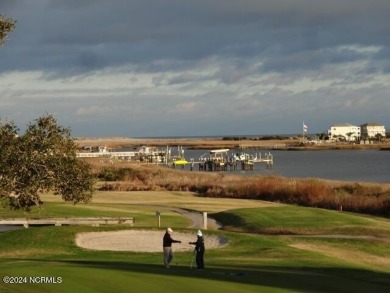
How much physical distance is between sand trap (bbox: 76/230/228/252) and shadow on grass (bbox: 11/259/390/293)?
988 cm

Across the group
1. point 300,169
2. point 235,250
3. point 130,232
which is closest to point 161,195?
point 130,232

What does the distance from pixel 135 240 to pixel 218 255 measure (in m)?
7.42

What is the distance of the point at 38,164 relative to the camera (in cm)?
2144

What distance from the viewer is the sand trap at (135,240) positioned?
3619 cm

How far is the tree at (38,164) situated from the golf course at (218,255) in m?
2.50

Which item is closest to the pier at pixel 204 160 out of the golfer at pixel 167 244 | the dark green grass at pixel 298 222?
the dark green grass at pixel 298 222

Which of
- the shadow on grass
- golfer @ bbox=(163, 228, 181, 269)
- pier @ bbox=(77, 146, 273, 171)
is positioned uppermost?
pier @ bbox=(77, 146, 273, 171)

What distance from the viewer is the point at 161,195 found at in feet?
232

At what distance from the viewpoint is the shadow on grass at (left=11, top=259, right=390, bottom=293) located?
2142cm

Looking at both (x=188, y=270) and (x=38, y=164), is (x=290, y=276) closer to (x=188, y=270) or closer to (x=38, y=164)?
(x=188, y=270)

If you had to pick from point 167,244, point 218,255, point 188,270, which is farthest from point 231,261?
point 167,244

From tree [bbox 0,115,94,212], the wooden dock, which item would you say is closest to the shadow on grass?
tree [bbox 0,115,94,212]

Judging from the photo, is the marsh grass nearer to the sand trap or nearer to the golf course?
the golf course

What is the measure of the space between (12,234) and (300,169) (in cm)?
11212
